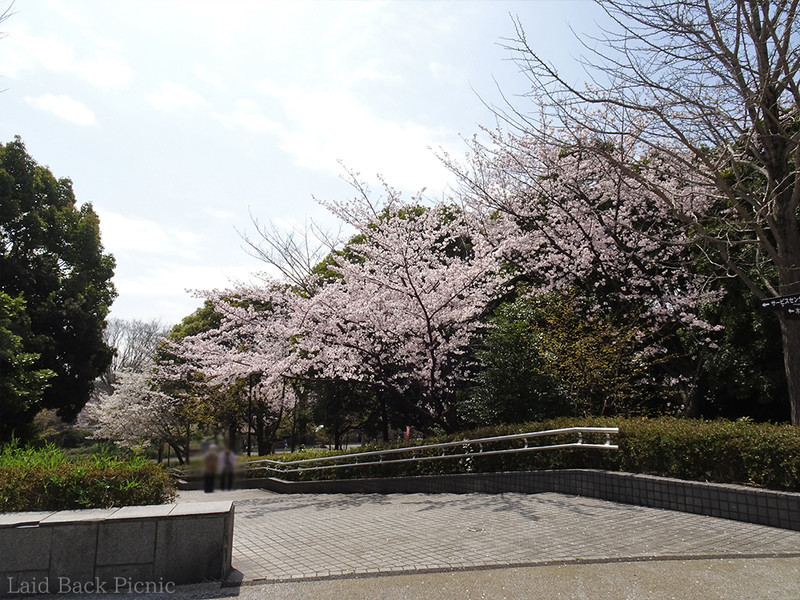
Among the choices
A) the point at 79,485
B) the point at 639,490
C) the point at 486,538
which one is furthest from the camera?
the point at 639,490

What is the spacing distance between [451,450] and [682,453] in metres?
4.87

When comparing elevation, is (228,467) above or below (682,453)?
above

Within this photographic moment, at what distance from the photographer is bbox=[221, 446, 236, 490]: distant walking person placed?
2.30 feet

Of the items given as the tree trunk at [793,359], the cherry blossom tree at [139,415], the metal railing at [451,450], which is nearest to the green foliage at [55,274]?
the cherry blossom tree at [139,415]

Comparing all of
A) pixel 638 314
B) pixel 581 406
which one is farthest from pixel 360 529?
pixel 638 314

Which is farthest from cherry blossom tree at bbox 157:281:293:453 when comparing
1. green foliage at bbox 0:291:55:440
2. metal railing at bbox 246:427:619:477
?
green foliage at bbox 0:291:55:440

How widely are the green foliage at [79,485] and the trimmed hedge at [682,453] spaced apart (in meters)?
6.03

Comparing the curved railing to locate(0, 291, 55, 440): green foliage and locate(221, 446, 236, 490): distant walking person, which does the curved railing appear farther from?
locate(221, 446, 236, 490): distant walking person

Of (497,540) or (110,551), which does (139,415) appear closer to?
(110,551)

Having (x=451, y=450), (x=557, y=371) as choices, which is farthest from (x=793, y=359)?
(x=451, y=450)

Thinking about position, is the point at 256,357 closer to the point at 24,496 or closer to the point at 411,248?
the point at 411,248

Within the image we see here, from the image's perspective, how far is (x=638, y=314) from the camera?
13.1 m

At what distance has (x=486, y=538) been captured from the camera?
6.11 m

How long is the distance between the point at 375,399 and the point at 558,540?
14.0 meters
